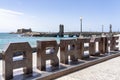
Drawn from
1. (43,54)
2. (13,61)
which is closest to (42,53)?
(43,54)

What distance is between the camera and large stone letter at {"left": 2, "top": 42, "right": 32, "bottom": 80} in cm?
380

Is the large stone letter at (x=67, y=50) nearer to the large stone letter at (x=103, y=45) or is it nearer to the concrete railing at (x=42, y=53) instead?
the concrete railing at (x=42, y=53)

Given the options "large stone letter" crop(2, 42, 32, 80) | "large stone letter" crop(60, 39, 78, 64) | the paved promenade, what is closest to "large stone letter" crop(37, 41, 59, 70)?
"large stone letter" crop(2, 42, 32, 80)

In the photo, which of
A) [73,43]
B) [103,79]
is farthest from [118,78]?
[73,43]

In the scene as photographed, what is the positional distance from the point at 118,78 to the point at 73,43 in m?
1.86

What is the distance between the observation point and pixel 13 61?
397cm

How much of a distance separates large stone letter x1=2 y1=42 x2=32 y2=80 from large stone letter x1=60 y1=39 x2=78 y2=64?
132 cm

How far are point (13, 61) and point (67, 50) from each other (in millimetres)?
1999

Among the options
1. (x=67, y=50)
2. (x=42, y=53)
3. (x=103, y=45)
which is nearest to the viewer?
(x=42, y=53)

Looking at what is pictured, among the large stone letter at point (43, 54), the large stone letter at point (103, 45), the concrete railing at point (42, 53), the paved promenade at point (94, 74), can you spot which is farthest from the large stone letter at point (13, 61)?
the large stone letter at point (103, 45)

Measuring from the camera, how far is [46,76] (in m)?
4.19

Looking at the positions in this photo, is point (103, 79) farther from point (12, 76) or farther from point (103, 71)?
point (12, 76)

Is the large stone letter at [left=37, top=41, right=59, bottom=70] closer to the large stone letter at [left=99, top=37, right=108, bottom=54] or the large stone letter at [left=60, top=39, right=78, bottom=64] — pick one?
the large stone letter at [left=60, top=39, right=78, bottom=64]

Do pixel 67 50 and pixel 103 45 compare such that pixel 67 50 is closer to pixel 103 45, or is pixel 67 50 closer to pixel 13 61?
pixel 13 61
